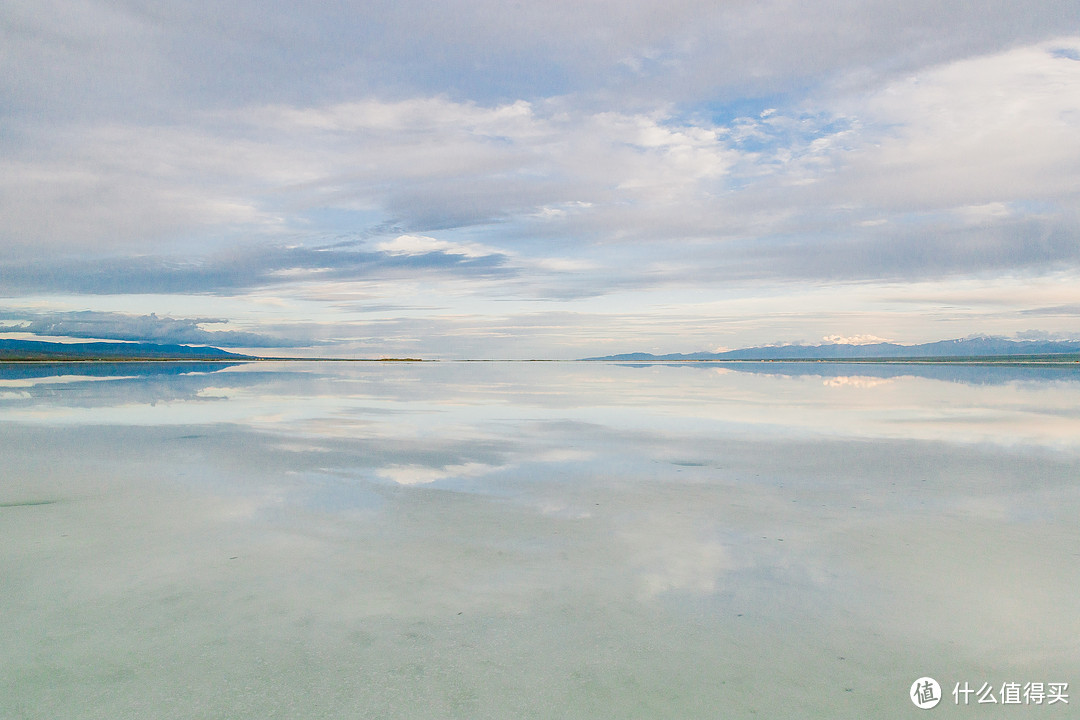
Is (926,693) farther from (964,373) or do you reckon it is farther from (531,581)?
(964,373)

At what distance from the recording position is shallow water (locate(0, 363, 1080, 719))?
3.48m

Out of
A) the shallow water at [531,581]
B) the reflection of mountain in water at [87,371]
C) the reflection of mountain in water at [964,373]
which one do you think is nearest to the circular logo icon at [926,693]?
the shallow water at [531,581]

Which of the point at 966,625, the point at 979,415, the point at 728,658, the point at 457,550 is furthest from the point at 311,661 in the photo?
the point at 979,415

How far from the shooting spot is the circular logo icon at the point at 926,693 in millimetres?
3403

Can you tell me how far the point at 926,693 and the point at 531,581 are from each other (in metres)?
2.66

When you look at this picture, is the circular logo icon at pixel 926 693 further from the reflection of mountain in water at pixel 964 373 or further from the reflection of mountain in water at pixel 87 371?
the reflection of mountain in water at pixel 87 371

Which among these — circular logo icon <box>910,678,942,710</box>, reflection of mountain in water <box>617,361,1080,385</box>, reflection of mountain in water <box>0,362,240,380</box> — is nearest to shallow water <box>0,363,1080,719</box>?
circular logo icon <box>910,678,942,710</box>

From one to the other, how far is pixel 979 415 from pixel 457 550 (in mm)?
16717

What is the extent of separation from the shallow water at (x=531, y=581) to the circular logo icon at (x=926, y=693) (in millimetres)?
54

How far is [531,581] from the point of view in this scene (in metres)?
4.96

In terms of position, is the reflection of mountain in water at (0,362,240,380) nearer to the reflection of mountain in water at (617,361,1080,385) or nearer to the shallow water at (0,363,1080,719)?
the shallow water at (0,363,1080,719)

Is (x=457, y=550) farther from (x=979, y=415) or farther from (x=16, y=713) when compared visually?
(x=979, y=415)

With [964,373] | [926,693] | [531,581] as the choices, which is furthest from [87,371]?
[964,373]

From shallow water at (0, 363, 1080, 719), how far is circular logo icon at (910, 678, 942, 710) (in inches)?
2.1
